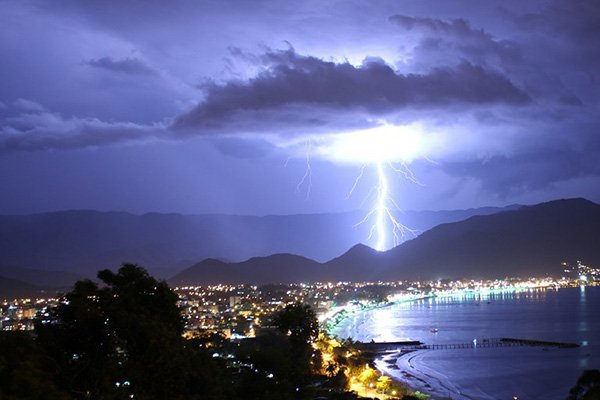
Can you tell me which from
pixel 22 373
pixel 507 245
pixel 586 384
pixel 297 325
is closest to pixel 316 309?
pixel 297 325

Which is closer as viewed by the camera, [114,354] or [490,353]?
[114,354]

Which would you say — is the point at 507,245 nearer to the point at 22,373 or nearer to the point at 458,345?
the point at 458,345

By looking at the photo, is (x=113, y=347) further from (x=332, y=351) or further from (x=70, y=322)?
(x=332, y=351)

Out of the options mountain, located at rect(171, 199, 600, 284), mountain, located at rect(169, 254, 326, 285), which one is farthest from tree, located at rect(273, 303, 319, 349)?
mountain, located at rect(171, 199, 600, 284)

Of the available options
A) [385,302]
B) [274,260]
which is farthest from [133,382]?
[274,260]

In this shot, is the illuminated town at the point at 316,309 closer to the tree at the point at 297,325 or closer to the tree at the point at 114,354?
the tree at the point at 114,354

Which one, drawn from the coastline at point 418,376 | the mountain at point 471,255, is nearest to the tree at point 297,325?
the coastline at point 418,376

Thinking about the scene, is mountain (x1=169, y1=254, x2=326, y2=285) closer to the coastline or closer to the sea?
the sea
